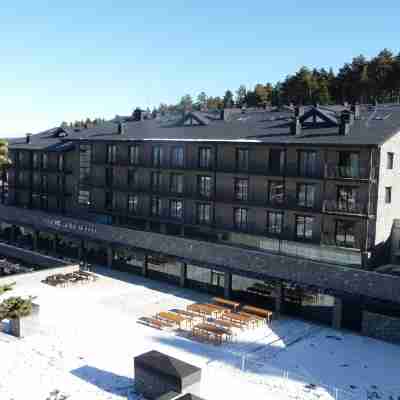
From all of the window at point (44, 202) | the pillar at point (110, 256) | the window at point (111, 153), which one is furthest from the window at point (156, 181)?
the window at point (44, 202)

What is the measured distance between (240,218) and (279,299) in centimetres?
810

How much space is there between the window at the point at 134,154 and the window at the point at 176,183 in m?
4.08

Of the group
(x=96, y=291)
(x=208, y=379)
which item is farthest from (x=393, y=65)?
(x=208, y=379)

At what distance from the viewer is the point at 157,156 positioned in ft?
137

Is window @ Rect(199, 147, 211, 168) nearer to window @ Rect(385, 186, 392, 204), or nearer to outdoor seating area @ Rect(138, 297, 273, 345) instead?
outdoor seating area @ Rect(138, 297, 273, 345)

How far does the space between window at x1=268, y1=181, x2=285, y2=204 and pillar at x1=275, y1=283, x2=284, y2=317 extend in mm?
6739

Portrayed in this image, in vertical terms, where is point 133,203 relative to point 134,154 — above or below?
below

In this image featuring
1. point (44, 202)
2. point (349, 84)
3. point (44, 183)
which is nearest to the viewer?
point (44, 183)

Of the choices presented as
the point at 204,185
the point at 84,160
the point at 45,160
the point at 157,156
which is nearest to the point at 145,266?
the point at 204,185

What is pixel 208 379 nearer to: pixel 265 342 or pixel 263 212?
pixel 265 342

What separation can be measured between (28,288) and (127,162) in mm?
13973

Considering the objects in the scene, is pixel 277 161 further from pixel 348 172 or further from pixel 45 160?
pixel 45 160

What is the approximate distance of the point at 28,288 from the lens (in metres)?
34.5

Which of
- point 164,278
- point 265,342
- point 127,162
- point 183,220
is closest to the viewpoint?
point 265,342
